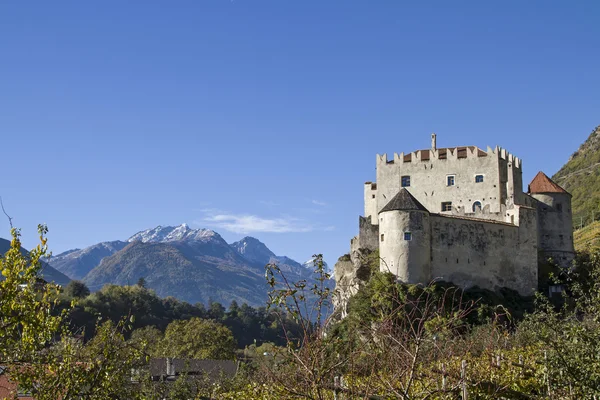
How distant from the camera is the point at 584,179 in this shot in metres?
155

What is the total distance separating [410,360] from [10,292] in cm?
922

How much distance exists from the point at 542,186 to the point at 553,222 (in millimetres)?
3548

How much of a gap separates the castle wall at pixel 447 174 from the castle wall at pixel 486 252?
3908 mm

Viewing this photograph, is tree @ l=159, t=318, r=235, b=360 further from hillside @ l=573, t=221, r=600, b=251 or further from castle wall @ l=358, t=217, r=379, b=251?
hillside @ l=573, t=221, r=600, b=251

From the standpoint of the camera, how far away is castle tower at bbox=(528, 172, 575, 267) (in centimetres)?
6856

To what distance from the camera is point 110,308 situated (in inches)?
5709

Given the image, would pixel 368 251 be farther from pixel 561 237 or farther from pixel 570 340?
pixel 570 340

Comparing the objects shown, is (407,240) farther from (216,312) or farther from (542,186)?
(216,312)

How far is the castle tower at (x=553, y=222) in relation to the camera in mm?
68562

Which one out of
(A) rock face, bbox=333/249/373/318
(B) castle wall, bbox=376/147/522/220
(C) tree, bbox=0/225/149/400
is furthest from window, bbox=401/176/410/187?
(C) tree, bbox=0/225/149/400

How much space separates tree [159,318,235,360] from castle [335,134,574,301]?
19370 mm

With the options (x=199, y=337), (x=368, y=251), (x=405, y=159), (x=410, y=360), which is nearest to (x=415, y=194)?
(x=405, y=159)

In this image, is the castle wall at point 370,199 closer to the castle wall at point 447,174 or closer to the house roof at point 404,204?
the castle wall at point 447,174

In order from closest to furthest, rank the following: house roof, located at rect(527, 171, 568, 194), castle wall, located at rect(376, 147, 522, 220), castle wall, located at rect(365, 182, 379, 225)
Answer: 1. castle wall, located at rect(376, 147, 522, 220)
2. house roof, located at rect(527, 171, 568, 194)
3. castle wall, located at rect(365, 182, 379, 225)
